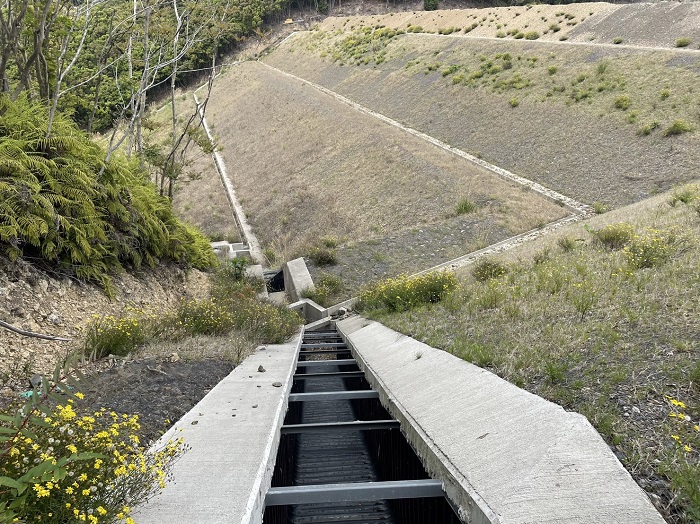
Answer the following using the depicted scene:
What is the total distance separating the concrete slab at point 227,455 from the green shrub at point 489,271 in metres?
5.79

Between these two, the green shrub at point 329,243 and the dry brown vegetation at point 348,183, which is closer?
the green shrub at point 329,243

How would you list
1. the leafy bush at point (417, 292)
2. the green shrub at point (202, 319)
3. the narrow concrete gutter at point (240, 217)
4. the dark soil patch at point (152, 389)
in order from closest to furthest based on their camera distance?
the dark soil patch at point (152, 389)
the green shrub at point (202, 319)
the leafy bush at point (417, 292)
the narrow concrete gutter at point (240, 217)

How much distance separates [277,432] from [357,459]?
1.94m

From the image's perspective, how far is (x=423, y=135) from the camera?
33.8 metres

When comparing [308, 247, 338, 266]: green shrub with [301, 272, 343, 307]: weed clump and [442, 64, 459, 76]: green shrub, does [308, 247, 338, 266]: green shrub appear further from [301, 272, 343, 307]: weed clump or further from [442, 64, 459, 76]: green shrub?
[442, 64, 459, 76]: green shrub

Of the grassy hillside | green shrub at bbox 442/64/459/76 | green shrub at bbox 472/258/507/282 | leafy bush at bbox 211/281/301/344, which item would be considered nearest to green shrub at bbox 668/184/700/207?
the grassy hillside

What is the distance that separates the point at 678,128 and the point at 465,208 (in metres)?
9.78

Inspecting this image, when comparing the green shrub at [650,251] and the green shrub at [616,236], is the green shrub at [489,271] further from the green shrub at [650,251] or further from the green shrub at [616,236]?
the green shrub at [650,251]

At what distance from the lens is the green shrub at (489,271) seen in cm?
1113

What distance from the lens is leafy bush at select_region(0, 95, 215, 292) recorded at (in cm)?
748

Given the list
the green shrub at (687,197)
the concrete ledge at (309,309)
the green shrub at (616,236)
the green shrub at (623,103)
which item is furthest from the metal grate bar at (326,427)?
→ the green shrub at (623,103)

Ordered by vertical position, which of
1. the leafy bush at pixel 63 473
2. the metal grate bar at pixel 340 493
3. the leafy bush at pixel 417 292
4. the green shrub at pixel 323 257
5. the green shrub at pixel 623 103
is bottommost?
the green shrub at pixel 323 257

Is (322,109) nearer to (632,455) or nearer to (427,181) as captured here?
(427,181)

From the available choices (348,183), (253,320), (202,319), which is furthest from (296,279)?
(348,183)
